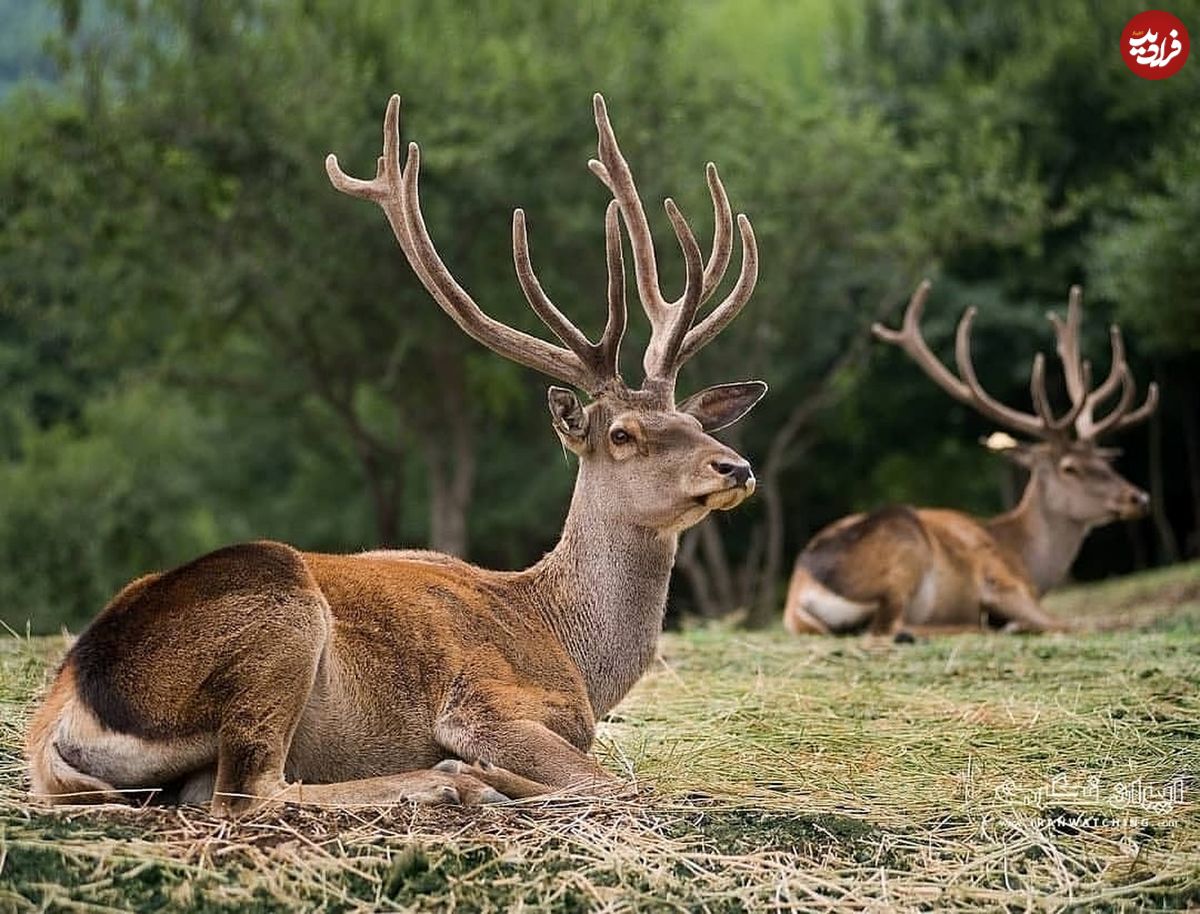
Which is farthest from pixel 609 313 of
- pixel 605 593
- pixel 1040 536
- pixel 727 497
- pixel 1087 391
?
pixel 1087 391

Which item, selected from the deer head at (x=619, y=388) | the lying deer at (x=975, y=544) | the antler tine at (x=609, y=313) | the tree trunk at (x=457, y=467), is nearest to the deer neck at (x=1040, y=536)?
the lying deer at (x=975, y=544)

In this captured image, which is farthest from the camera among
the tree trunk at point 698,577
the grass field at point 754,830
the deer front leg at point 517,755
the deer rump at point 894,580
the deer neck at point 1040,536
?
the tree trunk at point 698,577

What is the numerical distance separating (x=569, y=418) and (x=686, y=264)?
0.70 metres

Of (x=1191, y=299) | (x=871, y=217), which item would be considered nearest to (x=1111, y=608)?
(x=1191, y=299)

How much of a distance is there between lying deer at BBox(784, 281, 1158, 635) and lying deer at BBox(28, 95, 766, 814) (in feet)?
13.9

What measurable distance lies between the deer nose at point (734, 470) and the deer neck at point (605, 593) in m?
0.39

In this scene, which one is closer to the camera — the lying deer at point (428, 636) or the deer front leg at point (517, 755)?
the lying deer at point (428, 636)

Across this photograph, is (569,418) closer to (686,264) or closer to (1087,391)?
(686,264)

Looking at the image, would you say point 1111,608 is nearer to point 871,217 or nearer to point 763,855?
point 871,217

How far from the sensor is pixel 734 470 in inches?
206

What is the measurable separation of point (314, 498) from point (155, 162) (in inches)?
315

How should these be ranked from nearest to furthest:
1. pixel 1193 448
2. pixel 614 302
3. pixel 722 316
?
pixel 614 302
pixel 722 316
pixel 1193 448

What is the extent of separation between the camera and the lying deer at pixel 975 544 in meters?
10.0

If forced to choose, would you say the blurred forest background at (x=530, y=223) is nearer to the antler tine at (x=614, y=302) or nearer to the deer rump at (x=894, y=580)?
the deer rump at (x=894, y=580)
